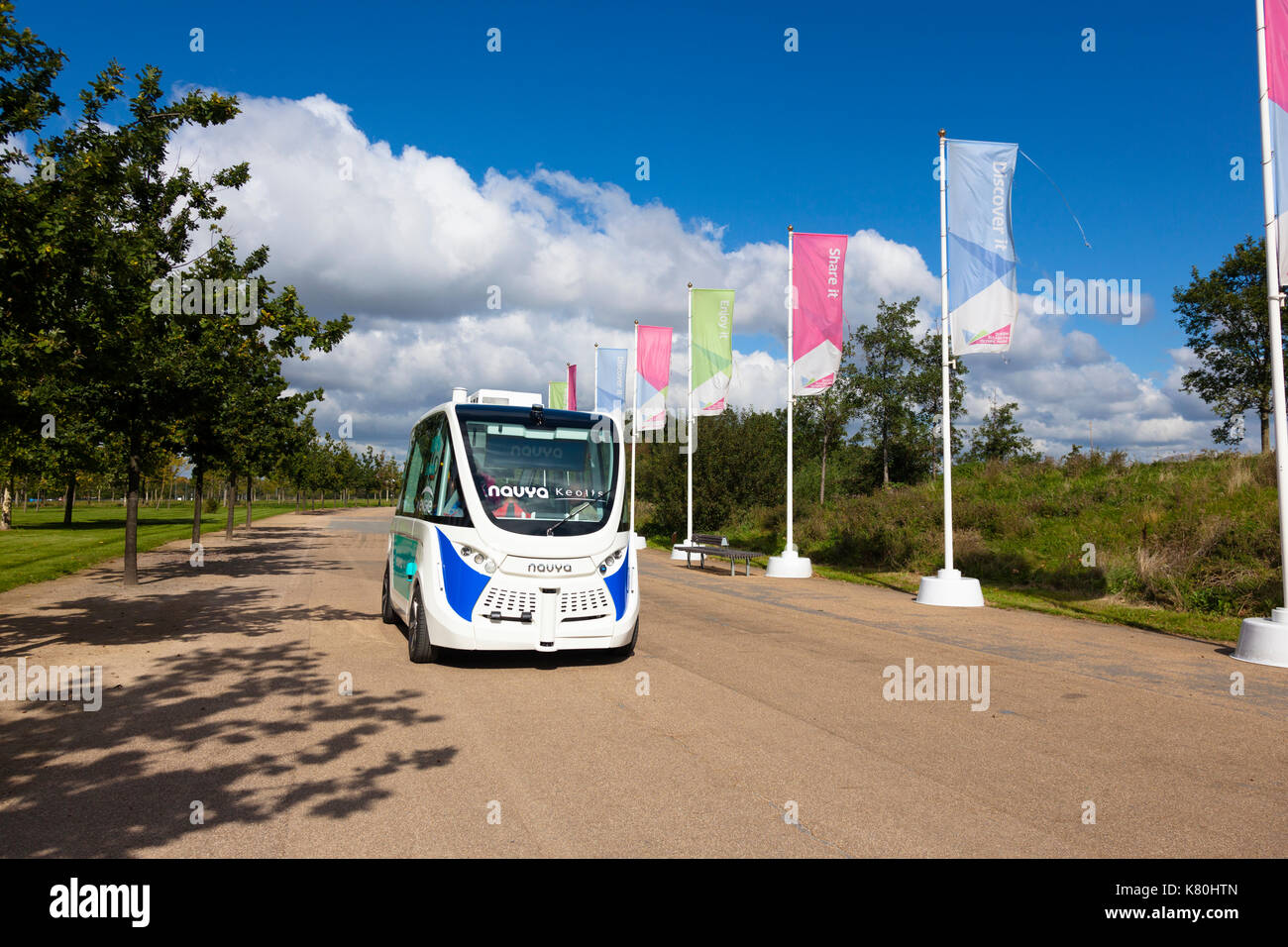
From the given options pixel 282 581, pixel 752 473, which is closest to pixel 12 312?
pixel 282 581

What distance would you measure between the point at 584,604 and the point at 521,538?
3.20ft

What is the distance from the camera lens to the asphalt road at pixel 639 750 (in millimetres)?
4445

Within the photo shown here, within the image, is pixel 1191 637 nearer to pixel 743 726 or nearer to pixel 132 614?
pixel 743 726

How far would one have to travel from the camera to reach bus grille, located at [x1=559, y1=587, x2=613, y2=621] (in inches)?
349

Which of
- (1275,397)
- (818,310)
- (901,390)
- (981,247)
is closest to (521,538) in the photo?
(1275,397)

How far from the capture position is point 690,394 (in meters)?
25.4

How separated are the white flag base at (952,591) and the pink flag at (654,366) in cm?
1250

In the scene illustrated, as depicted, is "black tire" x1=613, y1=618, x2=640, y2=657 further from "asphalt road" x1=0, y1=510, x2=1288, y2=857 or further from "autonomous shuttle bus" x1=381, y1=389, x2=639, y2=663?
"asphalt road" x1=0, y1=510, x2=1288, y2=857

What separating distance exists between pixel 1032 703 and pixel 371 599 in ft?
37.5

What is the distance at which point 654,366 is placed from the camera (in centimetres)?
2675

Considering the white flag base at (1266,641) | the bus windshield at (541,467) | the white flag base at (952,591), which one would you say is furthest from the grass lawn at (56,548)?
the white flag base at (1266,641)

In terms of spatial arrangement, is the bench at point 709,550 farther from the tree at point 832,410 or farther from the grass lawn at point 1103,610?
the tree at point 832,410

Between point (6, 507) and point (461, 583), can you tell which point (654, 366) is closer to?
point (461, 583)

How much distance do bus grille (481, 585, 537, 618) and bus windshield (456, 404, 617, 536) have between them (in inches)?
26.0
